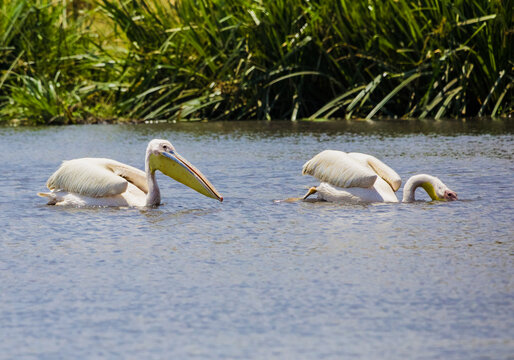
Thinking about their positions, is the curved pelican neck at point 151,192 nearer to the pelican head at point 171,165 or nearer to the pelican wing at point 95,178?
the pelican head at point 171,165

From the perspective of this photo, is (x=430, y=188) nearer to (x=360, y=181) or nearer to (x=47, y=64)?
(x=360, y=181)

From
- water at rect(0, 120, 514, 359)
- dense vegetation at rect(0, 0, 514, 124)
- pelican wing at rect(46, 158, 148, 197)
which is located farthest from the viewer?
dense vegetation at rect(0, 0, 514, 124)

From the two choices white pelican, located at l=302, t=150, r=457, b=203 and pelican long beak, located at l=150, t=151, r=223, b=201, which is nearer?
white pelican, located at l=302, t=150, r=457, b=203

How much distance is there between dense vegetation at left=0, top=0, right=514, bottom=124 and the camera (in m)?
12.6

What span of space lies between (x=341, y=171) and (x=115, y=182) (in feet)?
4.48

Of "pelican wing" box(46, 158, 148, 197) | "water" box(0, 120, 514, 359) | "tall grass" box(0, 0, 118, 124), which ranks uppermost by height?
"tall grass" box(0, 0, 118, 124)

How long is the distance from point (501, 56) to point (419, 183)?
691cm

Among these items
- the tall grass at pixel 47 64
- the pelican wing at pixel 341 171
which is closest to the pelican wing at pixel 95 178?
the pelican wing at pixel 341 171

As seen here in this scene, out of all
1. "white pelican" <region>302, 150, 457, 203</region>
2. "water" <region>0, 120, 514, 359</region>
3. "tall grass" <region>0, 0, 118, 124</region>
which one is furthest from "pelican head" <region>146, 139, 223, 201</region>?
"tall grass" <region>0, 0, 118, 124</region>

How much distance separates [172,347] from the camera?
306cm

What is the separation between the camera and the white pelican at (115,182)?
6.00 m

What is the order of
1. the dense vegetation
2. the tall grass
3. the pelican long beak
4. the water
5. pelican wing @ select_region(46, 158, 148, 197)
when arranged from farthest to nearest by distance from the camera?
the tall grass
the dense vegetation
the pelican long beak
pelican wing @ select_region(46, 158, 148, 197)
the water

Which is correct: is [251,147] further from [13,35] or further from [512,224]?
[13,35]

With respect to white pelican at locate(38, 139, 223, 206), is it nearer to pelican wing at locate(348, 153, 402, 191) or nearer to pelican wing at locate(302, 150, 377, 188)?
pelican wing at locate(302, 150, 377, 188)
